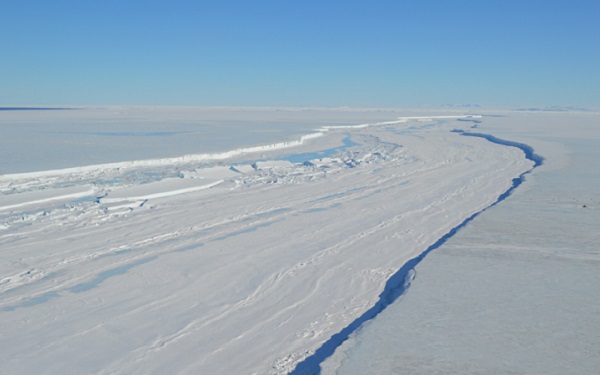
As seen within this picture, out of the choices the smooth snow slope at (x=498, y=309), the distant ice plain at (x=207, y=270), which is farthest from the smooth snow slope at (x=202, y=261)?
the smooth snow slope at (x=498, y=309)

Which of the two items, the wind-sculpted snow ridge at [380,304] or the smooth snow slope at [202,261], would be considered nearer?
the wind-sculpted snow ridge at [380,304]

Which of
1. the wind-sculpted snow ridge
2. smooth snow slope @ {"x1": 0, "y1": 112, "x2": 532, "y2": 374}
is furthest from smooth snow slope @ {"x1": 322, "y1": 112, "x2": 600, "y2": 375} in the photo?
smooth snow slope @ {"x1": 0, "y1": 112, "x2": 532, "y2": 374}

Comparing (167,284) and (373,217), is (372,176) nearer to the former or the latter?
(373,217)

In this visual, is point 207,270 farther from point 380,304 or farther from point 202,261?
point 380,304

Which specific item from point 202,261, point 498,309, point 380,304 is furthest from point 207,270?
point 498,309

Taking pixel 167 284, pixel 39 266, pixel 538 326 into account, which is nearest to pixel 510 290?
pixel 538 326

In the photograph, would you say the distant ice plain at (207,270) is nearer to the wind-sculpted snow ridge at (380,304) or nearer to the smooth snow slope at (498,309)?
the wind-sculpted snow ridge at (380,304)

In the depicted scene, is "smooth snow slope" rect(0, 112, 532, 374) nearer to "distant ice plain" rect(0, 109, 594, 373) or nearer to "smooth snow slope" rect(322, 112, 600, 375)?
"distant ice plain" rect(0, 109, 594, 373)
